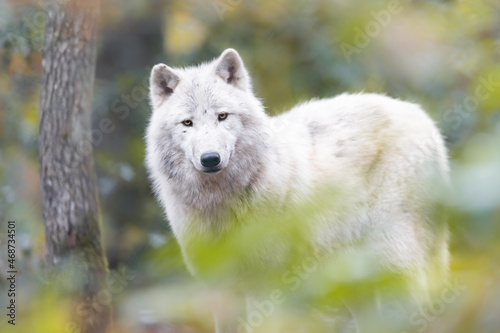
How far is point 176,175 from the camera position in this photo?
4.51m

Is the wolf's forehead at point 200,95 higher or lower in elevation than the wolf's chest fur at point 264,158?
higher

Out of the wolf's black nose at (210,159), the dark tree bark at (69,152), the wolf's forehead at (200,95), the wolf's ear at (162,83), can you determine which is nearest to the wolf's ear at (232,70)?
the wolf's forehead at (200,95)

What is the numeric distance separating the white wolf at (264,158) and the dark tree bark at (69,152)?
87 cm

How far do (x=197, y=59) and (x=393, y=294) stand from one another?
7431 millimetres

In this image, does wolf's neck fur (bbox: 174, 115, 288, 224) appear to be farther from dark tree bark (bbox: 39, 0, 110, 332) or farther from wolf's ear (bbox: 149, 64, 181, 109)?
dark tree bark (bbox: 39, 0, 110, 332)

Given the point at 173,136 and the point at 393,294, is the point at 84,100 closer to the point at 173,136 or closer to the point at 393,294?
the point at 173,136

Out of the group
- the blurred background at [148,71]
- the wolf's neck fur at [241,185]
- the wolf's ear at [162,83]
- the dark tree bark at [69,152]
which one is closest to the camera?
the wolf's neck fur at [241,185]

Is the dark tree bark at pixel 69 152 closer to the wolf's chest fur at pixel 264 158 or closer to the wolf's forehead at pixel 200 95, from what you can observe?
the wolf's chest fur at pixel 264 158

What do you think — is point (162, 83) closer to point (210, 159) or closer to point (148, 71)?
point (210, 159)

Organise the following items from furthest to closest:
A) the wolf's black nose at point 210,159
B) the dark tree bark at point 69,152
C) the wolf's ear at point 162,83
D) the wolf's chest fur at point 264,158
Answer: the dark tree bark at point 69,152 < the wolf's ear at point 162,83 < the wolf's chest fur at point 264,158 < the wolf's black nose at point 210,159

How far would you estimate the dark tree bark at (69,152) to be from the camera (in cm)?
512

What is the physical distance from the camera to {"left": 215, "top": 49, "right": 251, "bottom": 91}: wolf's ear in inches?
180

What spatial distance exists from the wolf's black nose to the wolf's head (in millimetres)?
41

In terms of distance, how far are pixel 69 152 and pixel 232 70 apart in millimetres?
1652
